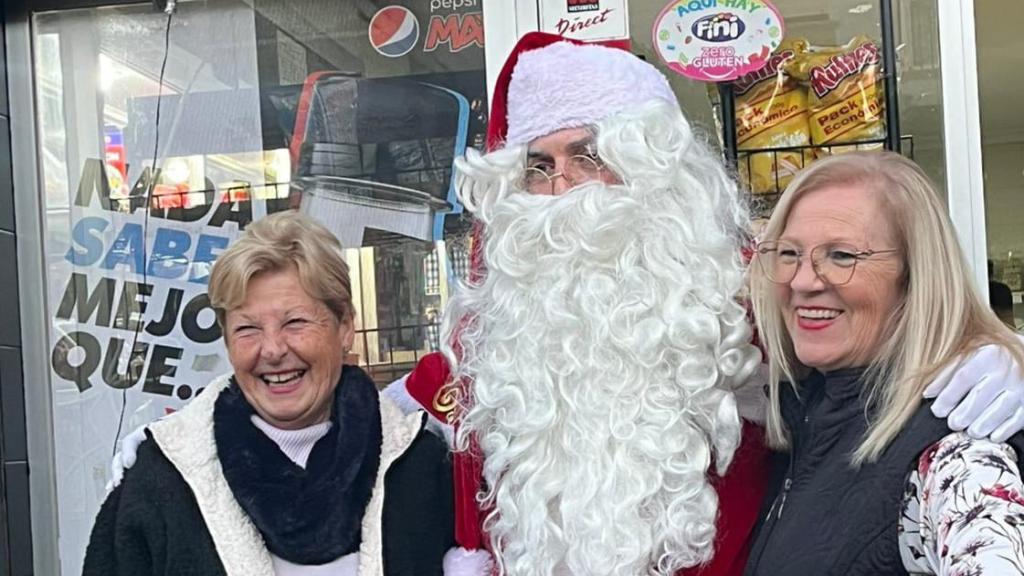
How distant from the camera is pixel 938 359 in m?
1.76

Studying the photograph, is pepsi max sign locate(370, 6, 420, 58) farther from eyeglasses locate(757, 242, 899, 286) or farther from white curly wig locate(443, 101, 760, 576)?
eyeglasses locate(757, 242, 899, 286)

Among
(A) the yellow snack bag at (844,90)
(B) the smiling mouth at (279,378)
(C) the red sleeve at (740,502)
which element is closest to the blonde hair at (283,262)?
(B) the smiling mouth at (279,378)

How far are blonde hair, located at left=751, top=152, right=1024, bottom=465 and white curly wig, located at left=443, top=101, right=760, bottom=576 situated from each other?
0.37 meters

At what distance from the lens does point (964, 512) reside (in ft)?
5.01

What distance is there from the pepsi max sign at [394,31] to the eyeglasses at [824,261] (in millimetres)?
1973

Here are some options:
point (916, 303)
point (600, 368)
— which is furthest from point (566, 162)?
point (916, 303)

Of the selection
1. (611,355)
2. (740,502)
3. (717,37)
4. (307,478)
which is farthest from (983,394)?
(717,37)

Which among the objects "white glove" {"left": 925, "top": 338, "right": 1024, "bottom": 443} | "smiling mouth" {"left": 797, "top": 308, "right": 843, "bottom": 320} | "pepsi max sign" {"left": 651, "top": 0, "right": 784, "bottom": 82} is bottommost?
"white glove" {"left": 925, "top": 338, "right": 1024, "bottom": 443}

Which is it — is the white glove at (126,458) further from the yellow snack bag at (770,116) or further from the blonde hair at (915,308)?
the yellow snack bag at (770,116)

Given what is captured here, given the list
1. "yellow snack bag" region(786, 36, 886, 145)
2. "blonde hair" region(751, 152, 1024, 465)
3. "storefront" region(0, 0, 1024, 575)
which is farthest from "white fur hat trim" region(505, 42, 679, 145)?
"storefront" region(0, 0, 1024, 575)

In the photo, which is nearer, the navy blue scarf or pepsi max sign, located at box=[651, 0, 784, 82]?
the navy blue scarf

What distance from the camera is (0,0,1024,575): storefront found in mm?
3672

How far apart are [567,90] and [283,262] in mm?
675

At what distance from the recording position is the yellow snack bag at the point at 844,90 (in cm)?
332
